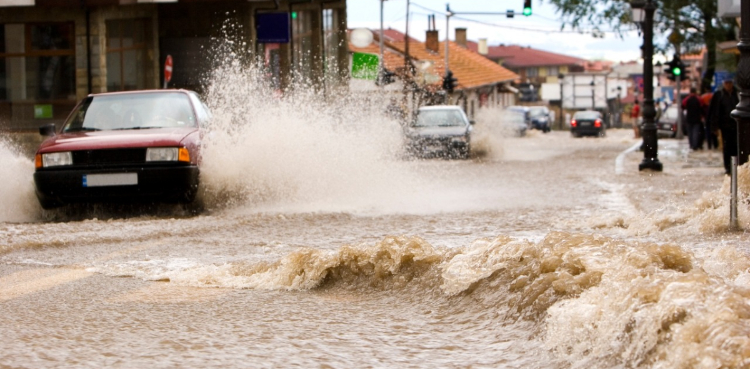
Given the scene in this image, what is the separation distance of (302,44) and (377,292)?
29.5 m

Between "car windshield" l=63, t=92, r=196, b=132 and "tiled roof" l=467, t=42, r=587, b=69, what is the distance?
139091 millimetres

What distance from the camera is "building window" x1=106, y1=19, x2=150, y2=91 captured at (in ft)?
87.0

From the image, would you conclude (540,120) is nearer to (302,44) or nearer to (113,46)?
(302,44)

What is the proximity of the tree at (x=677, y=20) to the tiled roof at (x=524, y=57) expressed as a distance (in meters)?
108

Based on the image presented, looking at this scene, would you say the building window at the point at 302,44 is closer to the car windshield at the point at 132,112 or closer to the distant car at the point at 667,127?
the distant car at the point at 667,127

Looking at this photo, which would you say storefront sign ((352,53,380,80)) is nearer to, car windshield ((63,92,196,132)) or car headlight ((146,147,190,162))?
car windshield ((63,92,196,132))

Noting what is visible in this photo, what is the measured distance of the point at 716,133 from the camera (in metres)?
27.3

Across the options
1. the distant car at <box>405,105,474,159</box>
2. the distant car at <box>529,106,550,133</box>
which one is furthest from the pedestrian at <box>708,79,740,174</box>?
the distant car at <box>529,106,550,133</box>

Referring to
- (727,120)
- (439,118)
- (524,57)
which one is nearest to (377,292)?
(727,120)

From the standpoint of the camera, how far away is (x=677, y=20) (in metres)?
41.0

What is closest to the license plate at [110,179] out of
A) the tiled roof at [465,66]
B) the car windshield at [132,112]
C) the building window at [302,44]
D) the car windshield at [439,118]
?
the car windshield at [132,112]

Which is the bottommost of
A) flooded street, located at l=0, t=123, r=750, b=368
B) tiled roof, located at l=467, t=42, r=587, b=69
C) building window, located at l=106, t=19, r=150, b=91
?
flooded street, located at l=0, t=123, r=750, b=368

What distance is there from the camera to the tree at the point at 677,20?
40312 millimetres

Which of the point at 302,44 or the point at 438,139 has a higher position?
the point at 302,44
